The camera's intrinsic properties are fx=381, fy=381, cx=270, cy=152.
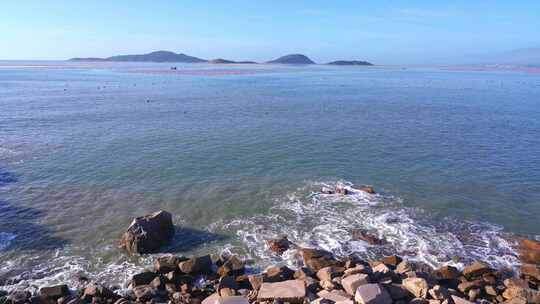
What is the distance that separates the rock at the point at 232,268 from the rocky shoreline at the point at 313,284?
43 mm

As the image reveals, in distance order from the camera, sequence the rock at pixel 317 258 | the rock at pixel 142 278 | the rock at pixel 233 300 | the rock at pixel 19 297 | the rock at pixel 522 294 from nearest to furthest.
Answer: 1. the rock at pixel 233 300
2. the rock at pixel 522 294
3. the rock at pixel 19 297
4. the rock at pixel 142 278
5. the rock at pixel 317 258

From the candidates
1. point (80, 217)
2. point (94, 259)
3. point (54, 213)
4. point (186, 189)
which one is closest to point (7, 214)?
point (54, 213)

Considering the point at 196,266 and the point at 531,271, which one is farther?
the point at 531,271

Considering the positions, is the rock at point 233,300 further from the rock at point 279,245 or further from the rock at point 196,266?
the rock at point 279,245

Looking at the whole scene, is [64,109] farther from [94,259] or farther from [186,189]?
[94,259]

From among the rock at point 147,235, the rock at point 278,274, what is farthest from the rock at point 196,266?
the rock at point 147,235

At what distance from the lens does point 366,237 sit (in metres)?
19.8

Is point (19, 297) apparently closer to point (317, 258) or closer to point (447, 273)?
point (317, 258)

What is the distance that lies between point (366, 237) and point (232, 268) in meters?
7.34

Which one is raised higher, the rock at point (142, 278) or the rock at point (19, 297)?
the rock at point (142, 278)

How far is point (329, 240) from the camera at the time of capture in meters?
19.7

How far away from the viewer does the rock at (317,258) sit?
17.0m

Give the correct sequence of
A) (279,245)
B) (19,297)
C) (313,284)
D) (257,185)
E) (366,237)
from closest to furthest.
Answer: (313,284) < (19,297) < (279,245) < (366,237) < (257,185)

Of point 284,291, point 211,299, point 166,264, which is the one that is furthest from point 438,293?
point 166,264
